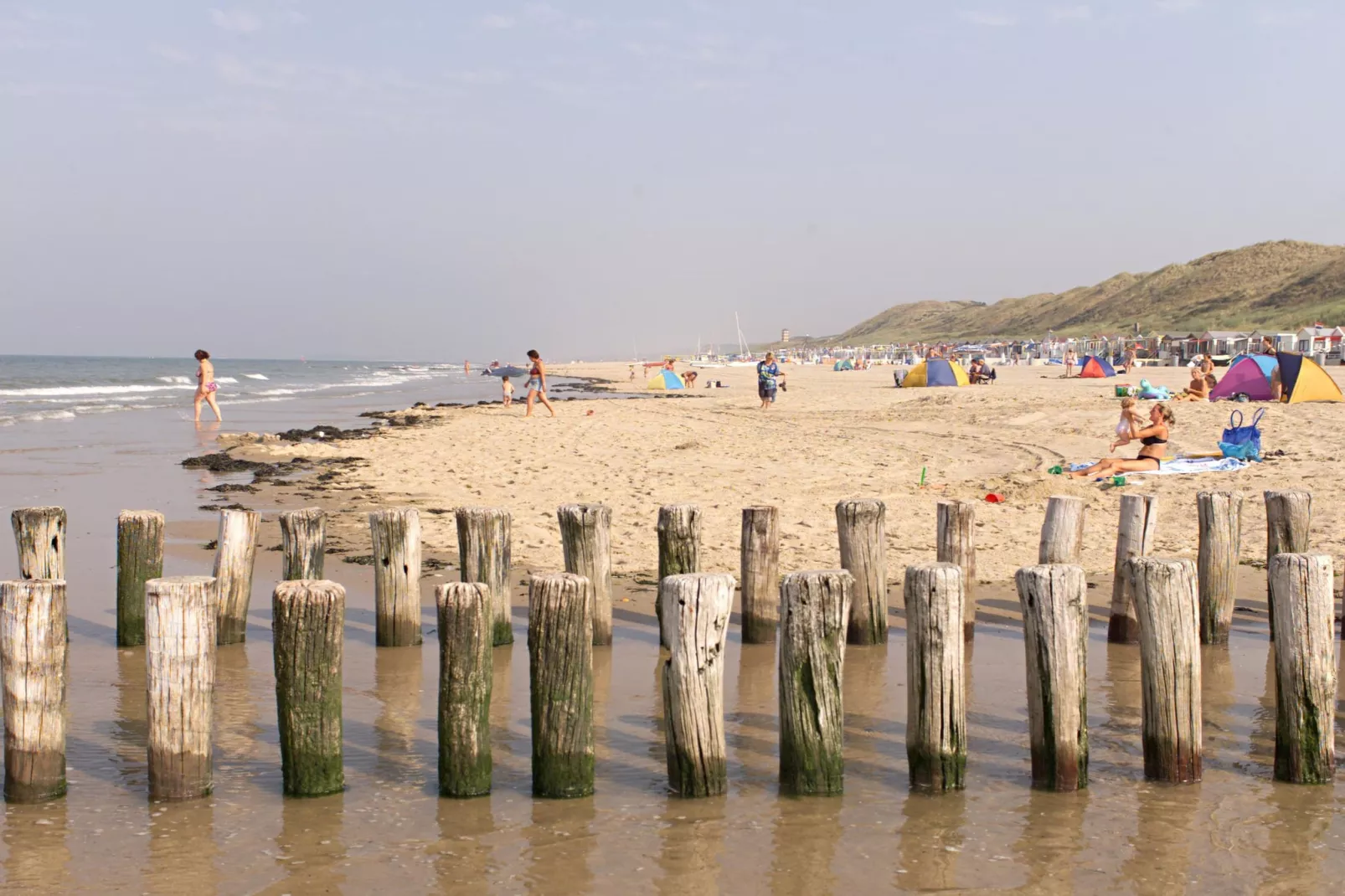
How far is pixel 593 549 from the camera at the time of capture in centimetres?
749

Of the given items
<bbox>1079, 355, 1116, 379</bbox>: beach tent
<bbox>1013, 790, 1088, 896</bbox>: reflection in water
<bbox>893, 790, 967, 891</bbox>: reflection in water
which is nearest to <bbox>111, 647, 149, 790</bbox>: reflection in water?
<bbox>893, 790, 967, 891</bbox>: reflection in water

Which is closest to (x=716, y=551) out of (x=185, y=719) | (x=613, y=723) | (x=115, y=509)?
(x=613, y=723)

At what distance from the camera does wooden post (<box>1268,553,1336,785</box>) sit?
518 centimetres

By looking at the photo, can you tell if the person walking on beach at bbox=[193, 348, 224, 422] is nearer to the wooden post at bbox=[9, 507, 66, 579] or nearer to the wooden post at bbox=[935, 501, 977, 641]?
the wooden post at bbox=[9, 507, 66, 579]

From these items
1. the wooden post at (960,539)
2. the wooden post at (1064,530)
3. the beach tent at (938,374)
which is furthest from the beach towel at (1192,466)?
the beach tent at (938,374)

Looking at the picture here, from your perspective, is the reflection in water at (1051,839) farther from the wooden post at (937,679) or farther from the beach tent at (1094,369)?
the beach tent at (1094,369)

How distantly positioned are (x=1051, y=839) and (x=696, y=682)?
5.19ft

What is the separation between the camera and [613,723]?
609cm

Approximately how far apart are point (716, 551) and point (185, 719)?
588 cm

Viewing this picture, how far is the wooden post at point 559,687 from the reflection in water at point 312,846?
2.91ft

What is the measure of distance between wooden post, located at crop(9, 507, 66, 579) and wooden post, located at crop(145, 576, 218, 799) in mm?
2856

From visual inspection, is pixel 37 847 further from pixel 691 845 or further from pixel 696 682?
pixel 696 682

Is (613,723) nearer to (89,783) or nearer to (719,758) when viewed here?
(719,758)

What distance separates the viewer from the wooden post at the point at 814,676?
5.02 meters
